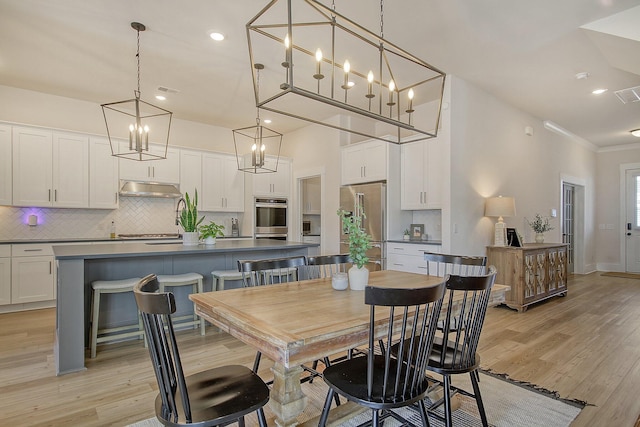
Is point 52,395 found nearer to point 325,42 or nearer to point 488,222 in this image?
point 325,42

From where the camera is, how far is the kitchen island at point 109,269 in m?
2.65

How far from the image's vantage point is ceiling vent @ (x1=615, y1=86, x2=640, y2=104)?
170 inches

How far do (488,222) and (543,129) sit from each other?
98.7 inches

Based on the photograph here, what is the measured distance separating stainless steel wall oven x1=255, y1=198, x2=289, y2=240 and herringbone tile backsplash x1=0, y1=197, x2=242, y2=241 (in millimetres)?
910

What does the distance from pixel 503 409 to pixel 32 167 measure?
5758 millimetres

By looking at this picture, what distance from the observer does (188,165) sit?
5.82 m

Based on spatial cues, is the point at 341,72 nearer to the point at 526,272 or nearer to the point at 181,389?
the point at 526,272

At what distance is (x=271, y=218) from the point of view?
21.2ft

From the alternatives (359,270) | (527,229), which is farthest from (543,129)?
(359,270)

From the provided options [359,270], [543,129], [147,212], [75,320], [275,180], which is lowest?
[75,320]

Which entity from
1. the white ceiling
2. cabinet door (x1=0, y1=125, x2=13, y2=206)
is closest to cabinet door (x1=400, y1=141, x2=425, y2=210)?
the white ceiling

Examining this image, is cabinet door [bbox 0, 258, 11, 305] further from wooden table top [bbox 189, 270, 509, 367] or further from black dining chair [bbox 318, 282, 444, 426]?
black dining chair [bbox 318, 282, 444, 426]

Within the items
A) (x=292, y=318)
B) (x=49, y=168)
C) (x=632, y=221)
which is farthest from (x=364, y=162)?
(x=632, y=221)

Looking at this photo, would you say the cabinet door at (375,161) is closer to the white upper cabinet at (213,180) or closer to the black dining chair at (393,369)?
the white upper cabinet at (213,180)
